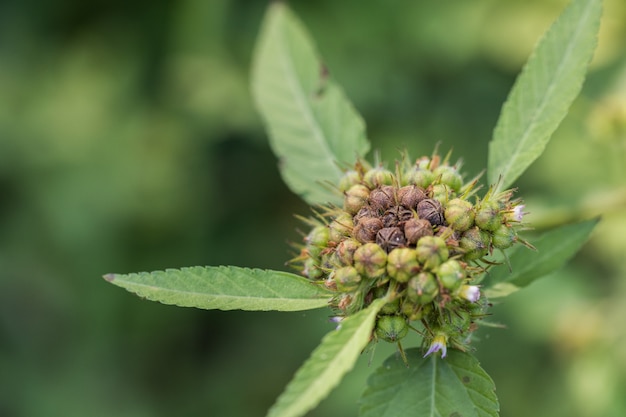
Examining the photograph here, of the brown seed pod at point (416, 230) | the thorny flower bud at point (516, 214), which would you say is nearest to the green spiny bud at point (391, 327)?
the brown seed pod at point (416, 230)

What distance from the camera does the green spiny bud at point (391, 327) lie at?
1999 mm

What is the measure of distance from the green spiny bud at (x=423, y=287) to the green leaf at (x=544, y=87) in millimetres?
457

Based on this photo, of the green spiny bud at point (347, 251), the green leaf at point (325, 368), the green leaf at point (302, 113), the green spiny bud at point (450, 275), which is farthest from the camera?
the green leaf at point (302, 113)

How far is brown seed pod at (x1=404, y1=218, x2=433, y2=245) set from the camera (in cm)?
204

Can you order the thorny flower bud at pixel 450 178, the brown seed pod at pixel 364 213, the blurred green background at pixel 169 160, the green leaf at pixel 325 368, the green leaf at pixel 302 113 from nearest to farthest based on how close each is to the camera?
the green leaf at pixel 325 368, the brown seed pod at pixel 364 213, the thorny flower bud at pixel 450 178, the green leaf at pixel 302 113, the blurred green background at pixel 169 160

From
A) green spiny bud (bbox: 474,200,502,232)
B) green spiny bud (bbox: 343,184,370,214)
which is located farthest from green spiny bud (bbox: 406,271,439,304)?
green spiny bud (bbox: 343,184,370,214)

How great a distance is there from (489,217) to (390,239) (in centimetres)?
29

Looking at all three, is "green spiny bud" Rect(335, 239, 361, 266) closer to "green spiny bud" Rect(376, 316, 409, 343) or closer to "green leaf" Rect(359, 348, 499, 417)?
"green spiny bud" Rect(376, 316, 409, 343)

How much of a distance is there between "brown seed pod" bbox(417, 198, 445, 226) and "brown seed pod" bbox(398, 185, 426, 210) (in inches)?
1.0

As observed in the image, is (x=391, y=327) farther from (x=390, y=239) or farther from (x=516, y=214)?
(x=516, y=214)

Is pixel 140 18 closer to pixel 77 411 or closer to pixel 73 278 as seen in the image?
pixel 73 278

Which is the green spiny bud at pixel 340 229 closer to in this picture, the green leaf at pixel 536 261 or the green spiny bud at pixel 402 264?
the green spiny bud at pixel 402 264

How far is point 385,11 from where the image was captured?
5.33 metres

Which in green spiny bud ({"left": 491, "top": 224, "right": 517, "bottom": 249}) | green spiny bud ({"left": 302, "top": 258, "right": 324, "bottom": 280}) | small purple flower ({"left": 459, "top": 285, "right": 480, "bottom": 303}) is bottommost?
small purple flower ({"left": 459, "top": 285, "right": 480, "bottom": 303})
